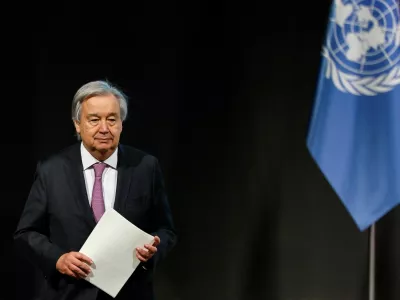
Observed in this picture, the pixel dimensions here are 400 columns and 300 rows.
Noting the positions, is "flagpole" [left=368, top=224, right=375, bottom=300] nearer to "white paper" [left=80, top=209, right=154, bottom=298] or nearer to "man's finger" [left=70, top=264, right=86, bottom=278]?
"white paper" [left=80, top=209, right=154, bottom=298]

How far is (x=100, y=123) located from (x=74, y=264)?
1.37 ft

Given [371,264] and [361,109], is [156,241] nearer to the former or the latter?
[361,109]

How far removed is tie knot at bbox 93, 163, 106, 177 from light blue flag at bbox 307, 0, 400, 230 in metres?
1.09

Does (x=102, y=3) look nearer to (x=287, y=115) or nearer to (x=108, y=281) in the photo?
(x=287, y=115)

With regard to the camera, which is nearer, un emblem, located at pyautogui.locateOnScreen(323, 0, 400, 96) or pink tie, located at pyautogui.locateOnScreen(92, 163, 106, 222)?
pink tie, located at pyautogui.locateOnScreen(92, 163, 106, 222)

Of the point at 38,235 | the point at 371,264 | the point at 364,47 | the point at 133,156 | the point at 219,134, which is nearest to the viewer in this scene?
the point at 38,235

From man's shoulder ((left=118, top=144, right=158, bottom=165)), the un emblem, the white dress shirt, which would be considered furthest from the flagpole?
the white dress shirt

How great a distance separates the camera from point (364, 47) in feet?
7.93

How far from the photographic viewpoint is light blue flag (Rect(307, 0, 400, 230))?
7.90ft

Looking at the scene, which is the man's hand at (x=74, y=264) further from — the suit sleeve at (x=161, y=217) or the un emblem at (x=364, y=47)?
the un emblem at (x=364, y=47)

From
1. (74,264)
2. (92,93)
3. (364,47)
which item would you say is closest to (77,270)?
(74,264)

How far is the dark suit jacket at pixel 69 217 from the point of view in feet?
5.57

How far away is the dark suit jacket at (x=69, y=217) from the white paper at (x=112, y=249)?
0.20 ft

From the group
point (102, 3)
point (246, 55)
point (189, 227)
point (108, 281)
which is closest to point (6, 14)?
point (102, 3)
